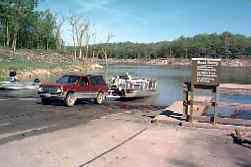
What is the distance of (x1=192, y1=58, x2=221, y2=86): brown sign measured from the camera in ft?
53.6

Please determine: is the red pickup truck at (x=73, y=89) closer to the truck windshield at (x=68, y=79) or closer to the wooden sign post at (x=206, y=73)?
the truck windshield at (x=68, y=79)

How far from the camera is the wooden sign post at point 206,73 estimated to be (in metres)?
16.3

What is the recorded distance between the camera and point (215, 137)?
14.2 m

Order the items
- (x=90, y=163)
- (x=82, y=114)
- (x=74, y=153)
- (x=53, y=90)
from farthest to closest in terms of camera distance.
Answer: (x=53, y=90), (x=82, y=114), (x=74, y=153), (x=90, y=163)

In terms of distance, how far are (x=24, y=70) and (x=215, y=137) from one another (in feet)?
167

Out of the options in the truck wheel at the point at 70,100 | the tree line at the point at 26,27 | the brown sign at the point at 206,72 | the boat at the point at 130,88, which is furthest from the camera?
the tree line at the point at 26,27

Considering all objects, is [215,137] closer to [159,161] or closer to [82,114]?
[159,161]

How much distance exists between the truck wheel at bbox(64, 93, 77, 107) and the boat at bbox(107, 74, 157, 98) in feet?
25.3

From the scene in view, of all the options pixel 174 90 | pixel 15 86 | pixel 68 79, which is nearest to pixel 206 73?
pixel 68 79

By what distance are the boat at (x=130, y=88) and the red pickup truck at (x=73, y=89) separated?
502 centimetres

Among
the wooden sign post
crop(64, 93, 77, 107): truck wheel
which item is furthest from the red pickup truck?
the wooden sign post

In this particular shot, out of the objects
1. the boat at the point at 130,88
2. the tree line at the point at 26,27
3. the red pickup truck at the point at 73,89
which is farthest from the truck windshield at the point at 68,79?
the tree line at the point at 26,27

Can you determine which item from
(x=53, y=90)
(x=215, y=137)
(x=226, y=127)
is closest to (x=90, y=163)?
(x=215, y=137)

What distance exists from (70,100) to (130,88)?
35.8ft
